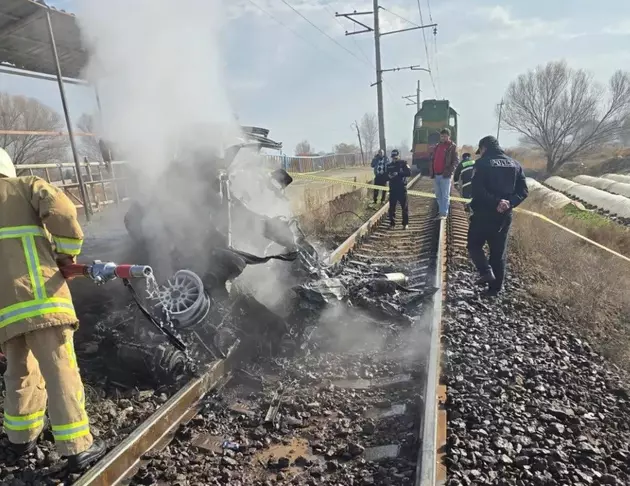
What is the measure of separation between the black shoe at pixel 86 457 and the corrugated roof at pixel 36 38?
665 centimetres

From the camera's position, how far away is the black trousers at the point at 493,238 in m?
6.62

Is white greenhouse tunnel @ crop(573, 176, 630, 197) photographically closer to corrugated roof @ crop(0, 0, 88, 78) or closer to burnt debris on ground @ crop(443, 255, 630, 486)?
burnt debris on ground @ crop(443, 255, 630, 486)

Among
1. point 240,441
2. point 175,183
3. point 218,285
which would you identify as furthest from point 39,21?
point 240,441

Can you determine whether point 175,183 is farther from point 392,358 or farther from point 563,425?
point 563,425

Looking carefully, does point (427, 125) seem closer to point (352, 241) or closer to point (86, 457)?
point (352, 241)

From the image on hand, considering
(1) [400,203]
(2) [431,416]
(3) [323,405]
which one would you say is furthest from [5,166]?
(1) [400,203]

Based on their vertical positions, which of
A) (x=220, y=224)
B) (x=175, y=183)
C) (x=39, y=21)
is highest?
(x=39, y=21)

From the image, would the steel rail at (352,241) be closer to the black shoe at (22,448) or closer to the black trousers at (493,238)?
the black trousers at (493,238)

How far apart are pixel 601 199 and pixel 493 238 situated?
1905cm

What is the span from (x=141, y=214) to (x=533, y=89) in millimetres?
52649

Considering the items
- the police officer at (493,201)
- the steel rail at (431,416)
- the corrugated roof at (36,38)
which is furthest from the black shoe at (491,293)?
the corrugated roof at (36,38)

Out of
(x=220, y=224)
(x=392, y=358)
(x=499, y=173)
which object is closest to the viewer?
(x=392, y=358)

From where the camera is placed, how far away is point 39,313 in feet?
9.70

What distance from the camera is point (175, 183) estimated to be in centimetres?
540
